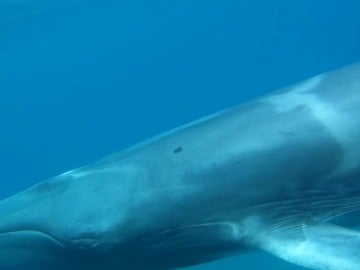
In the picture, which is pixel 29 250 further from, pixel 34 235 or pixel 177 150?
pixel 177 150

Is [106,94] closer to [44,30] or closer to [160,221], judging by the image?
[44,30]

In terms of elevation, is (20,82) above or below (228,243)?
above

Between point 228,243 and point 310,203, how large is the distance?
93 centimetres

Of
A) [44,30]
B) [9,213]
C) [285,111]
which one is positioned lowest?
[9,213]

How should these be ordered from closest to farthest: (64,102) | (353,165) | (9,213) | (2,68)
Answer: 1. (353,165)
2. (9,213)
3. (2,68)
4. (64,102)

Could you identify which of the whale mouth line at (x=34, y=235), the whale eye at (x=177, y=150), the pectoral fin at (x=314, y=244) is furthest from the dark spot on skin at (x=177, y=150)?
the whale mouth line at (x=34, y=235)

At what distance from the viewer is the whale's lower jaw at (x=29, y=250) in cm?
736

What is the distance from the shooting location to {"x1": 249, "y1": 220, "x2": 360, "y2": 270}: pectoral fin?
628cm

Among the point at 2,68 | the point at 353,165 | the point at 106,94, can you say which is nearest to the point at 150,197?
the point at 353,165

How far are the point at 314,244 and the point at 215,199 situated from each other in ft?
3.50

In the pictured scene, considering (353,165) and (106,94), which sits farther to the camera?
(106,94)

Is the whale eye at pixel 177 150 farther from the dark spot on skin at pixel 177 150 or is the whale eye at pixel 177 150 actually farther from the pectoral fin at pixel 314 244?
the pectoral fin at pixel 314 244

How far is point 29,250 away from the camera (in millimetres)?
7469

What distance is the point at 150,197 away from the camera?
7.14 m
